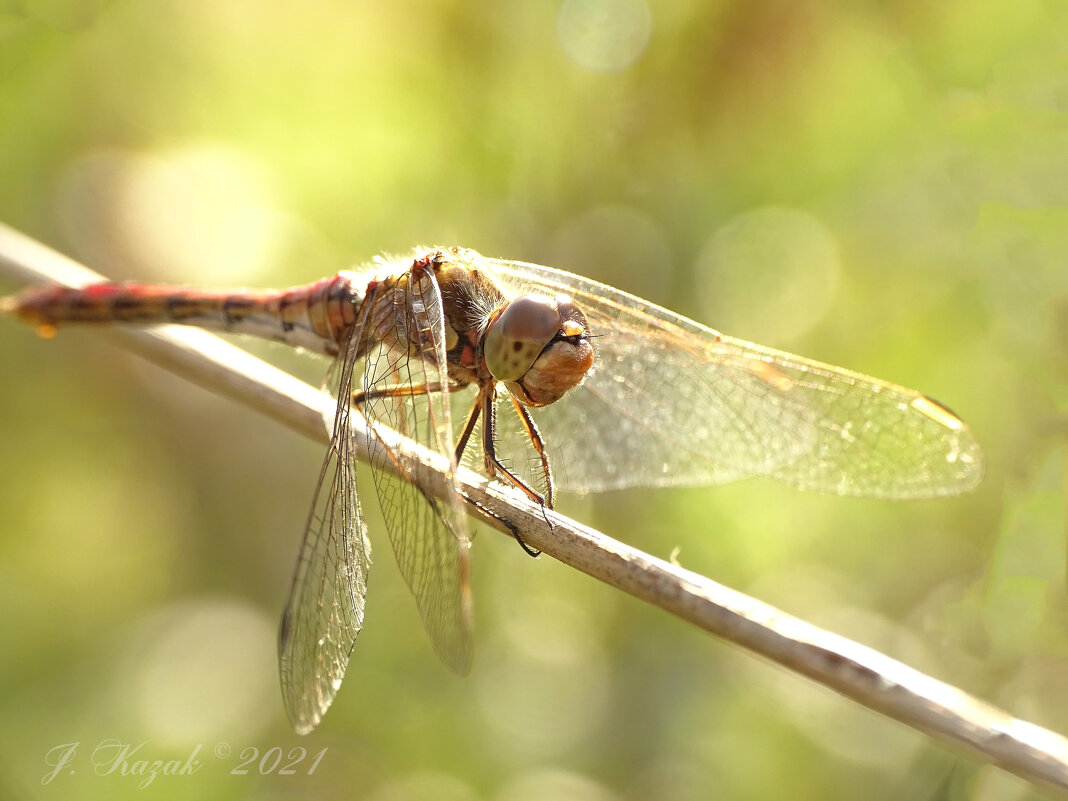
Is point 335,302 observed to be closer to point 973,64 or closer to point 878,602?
point 878,602

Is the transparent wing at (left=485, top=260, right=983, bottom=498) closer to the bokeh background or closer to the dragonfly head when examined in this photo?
the bokeh background

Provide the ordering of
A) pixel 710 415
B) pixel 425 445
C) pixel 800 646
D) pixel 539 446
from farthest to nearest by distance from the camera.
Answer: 1. pixel 710 415
2. pixel 539 446
3. pixel 425 445
4. pixel 800 646

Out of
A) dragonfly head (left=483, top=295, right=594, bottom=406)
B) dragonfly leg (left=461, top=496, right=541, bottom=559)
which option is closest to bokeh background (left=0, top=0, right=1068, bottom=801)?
dragonfly head (left=483, top=295, right=594, bottom=406)

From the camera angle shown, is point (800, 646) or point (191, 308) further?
point (191, 308)

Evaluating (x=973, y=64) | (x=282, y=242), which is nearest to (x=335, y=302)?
(x=282, y=242)

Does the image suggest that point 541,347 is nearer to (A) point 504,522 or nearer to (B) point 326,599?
(A) point 504,522

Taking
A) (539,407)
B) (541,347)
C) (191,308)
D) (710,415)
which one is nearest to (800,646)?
(541,347)
